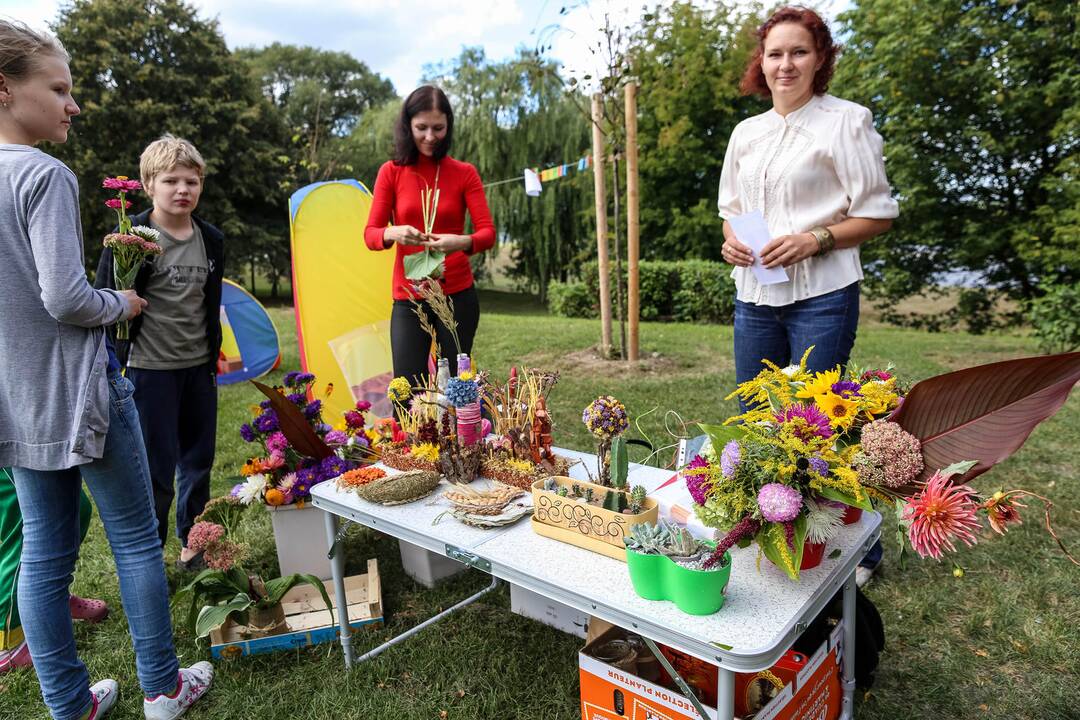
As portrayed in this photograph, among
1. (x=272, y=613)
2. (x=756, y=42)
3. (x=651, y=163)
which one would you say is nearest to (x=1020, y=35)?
(x=651, y=163)

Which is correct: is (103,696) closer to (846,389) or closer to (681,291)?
(846,389)

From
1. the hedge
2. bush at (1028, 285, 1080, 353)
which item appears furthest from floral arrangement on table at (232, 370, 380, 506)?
the hedge

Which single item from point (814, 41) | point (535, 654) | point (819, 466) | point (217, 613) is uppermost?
point (814, 41)

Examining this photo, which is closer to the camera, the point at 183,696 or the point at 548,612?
the point at 183,696

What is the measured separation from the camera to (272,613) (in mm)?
2283

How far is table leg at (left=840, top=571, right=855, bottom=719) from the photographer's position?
1.66m

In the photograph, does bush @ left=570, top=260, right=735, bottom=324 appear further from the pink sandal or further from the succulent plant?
the succulent plant

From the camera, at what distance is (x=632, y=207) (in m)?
5.77

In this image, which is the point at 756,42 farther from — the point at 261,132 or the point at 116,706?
the point at 261,132

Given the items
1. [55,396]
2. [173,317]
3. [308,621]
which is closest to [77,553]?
[55,396]

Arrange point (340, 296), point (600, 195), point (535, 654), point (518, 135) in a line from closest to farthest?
1. point (535, 654)
2. point (340, 296)
3. point (600, 195)
4. point (518, 135)

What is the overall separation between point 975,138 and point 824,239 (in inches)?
372

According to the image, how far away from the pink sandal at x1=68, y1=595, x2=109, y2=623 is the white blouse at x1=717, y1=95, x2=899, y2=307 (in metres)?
2.60

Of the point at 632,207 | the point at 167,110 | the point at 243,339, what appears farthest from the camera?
the point at 167,110
